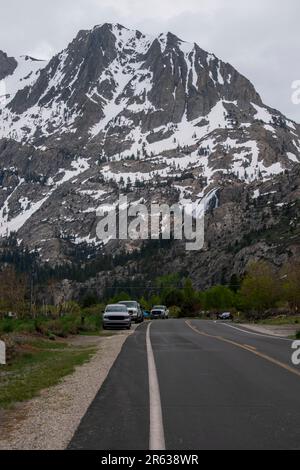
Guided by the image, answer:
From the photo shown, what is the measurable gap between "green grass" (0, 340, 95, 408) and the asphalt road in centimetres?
136

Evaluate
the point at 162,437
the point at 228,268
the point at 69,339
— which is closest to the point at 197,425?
the point at 162,437

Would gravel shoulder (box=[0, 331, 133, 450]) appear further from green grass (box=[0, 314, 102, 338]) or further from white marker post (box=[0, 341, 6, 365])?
green grass (box=[0, 314, 102, 338])

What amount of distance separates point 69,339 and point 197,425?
2221cm

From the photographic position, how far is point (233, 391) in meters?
11.4

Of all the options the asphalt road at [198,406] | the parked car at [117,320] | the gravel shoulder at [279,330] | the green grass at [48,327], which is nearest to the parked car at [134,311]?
the green grass at [48,327]

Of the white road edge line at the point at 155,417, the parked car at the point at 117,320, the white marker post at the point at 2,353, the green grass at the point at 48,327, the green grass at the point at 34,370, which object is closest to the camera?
the white road edge line at the point at 155,417

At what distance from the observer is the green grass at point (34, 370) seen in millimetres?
11867

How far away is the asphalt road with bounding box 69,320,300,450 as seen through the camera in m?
7.65

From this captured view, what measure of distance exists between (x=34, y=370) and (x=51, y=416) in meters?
6.53

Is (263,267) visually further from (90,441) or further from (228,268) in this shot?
(228,268)

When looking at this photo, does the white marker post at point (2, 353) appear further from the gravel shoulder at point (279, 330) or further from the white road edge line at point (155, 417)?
the gravel shoulder at point (279, 330)

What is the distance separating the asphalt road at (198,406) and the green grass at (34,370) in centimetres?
136

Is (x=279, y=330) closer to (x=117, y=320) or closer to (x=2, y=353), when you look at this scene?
(x=117, y=320)

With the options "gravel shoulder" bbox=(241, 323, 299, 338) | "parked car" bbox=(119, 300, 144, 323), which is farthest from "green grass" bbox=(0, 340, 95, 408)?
"parked car" bbox=(119, 300, 144, 323)
